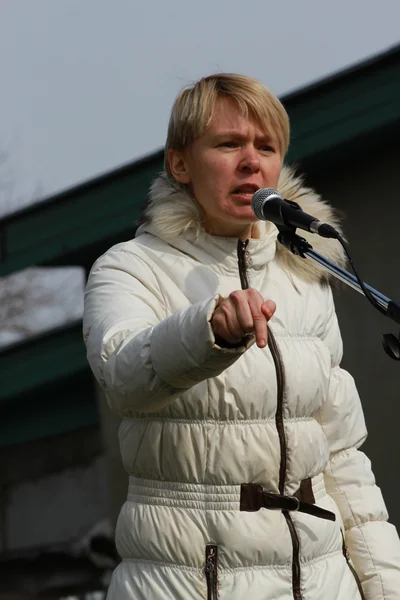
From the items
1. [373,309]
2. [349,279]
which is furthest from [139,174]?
[349,279]

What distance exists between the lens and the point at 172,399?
111 inches

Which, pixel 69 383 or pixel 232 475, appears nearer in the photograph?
pixel 232 475

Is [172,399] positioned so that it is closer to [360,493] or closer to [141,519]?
[141,519]

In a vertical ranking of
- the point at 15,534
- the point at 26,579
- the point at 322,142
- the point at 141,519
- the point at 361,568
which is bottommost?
the point at 15,534

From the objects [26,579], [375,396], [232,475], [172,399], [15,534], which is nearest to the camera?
[172,399]

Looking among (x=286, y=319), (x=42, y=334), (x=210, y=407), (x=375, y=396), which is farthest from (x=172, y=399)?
(x=42, y=334)

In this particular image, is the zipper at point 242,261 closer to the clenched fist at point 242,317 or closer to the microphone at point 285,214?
the microphone at point 285,214

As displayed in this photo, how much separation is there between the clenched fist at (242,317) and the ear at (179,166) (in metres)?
0.95

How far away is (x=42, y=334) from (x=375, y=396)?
4.16m

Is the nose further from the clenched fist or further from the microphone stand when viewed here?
the clenched fist

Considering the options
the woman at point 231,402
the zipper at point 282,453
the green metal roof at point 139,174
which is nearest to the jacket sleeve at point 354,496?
the woman at point 231,402

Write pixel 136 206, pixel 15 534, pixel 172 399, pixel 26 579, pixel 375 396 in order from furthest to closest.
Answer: pixel 15 534
pixel 26 579
pixel 136 206
pixel 375 396
pixel 172 399

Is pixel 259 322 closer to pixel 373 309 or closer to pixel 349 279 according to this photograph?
pixel 349 279

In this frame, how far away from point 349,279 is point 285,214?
0.71 feet
